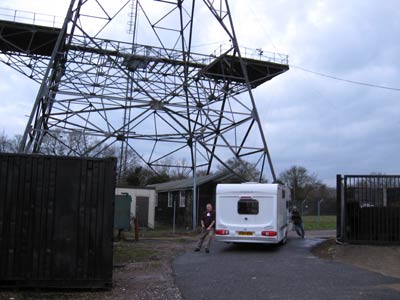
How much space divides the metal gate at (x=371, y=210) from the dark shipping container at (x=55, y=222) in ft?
38.5

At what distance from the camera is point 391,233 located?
18828 mm

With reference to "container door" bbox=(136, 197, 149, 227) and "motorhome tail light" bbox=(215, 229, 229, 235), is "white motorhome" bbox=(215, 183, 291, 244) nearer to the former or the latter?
"motorhome tail light" bbox=(215, 229, 229, 235)

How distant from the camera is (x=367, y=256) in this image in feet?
54.9

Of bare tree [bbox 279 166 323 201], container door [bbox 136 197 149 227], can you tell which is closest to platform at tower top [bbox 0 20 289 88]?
container door [bbox 136 197 149 227]

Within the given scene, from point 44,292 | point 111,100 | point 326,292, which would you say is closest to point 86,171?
point 44,292

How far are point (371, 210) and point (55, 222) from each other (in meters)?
12.9

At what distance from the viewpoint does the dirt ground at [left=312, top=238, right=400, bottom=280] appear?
46.7 feet

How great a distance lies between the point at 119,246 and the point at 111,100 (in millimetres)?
11575

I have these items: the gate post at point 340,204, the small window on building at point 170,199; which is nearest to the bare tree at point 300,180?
the small window on building at point 170,199

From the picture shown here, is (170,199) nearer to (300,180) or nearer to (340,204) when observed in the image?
(340,204)

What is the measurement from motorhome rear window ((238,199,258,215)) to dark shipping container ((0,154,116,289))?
9318 mm

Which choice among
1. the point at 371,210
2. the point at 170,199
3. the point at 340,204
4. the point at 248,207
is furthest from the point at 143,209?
the point at 371,210

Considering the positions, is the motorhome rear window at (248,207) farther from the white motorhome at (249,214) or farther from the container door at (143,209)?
the container door at (143,209)

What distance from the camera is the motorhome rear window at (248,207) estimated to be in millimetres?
18695
